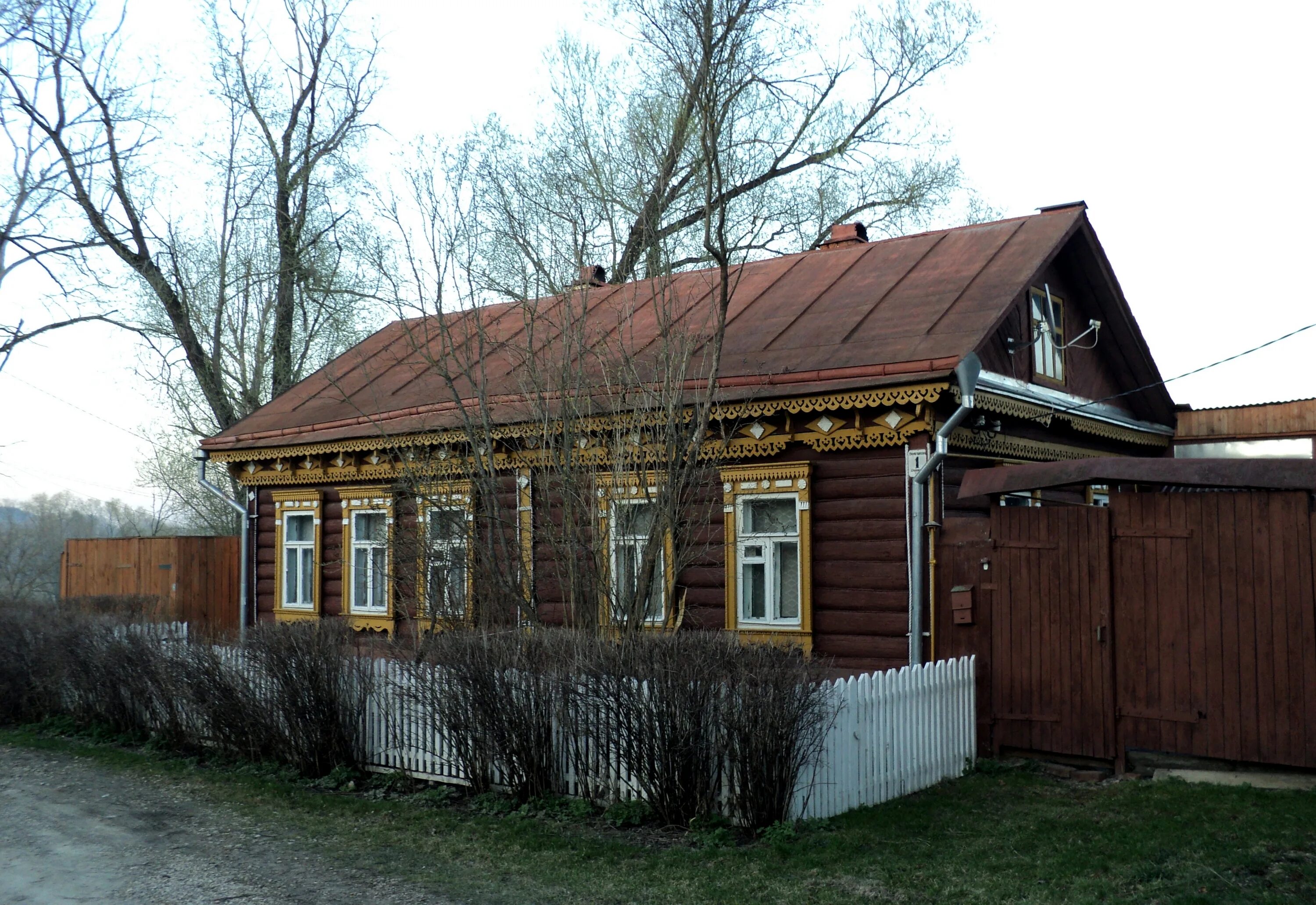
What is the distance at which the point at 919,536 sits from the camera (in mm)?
10414

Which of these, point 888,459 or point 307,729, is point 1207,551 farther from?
point 307,729

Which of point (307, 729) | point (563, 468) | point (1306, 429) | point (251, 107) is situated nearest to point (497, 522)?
point (563, 468)

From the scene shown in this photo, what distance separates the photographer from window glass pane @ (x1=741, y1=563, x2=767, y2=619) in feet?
38.4

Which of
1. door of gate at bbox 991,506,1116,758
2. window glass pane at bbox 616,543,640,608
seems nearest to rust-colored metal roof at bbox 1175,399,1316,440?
door of gate at bbox 991,506,1116,758

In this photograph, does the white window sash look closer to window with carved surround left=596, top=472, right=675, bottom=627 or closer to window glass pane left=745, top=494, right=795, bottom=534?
window glass pane left=745, top=494, right=795, bottom=534

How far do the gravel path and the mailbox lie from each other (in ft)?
17.7

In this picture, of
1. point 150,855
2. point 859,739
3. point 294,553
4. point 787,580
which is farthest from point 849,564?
point 294,553

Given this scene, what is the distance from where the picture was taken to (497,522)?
10117 mm

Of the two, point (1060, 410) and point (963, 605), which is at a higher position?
point (1060, 410)

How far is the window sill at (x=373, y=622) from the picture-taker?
15094mm

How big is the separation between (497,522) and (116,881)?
4.25 meters

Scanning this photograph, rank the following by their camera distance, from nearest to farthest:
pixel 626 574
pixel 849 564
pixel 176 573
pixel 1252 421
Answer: pixel 626 574 → pixel 849 564 → pixel 1252 421 → pixel 176 573

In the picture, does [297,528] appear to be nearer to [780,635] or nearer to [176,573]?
[176,573]

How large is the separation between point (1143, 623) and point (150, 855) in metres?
7.33
